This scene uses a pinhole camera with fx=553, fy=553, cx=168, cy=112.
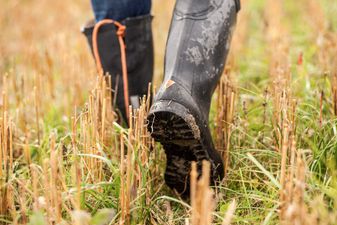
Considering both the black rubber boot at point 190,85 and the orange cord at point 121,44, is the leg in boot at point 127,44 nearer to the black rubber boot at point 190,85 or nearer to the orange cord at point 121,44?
the orange cord at point 121,44

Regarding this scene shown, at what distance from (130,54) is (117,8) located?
0.17 metres

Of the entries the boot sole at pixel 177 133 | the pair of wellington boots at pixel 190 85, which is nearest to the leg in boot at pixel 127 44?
the pair of wellington boots at pixel 190 85

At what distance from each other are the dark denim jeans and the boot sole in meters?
0.59

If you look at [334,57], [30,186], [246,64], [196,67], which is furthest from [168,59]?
[246,64]

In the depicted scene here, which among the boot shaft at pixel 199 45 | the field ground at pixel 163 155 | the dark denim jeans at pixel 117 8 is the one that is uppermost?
the dark denim jeans at pixel 117 8

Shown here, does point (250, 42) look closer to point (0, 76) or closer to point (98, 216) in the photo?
point (0, 76)

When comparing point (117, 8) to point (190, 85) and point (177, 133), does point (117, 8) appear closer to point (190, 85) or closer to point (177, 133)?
point (190, 85)

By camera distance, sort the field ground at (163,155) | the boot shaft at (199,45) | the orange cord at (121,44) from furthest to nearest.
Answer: the orange cord at (121,44), the boot shaft at (199,45), the field ground at (163,155)

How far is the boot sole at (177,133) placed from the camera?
137cm

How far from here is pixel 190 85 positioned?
4.93ft

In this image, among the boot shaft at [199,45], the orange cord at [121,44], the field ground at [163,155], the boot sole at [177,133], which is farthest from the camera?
the orange cord at [121,44]

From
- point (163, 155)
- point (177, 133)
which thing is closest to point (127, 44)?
point (163, 155)

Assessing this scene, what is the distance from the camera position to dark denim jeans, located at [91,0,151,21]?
73.9 inches

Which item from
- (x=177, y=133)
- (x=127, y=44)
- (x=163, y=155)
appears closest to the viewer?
(x=177, y=133)
